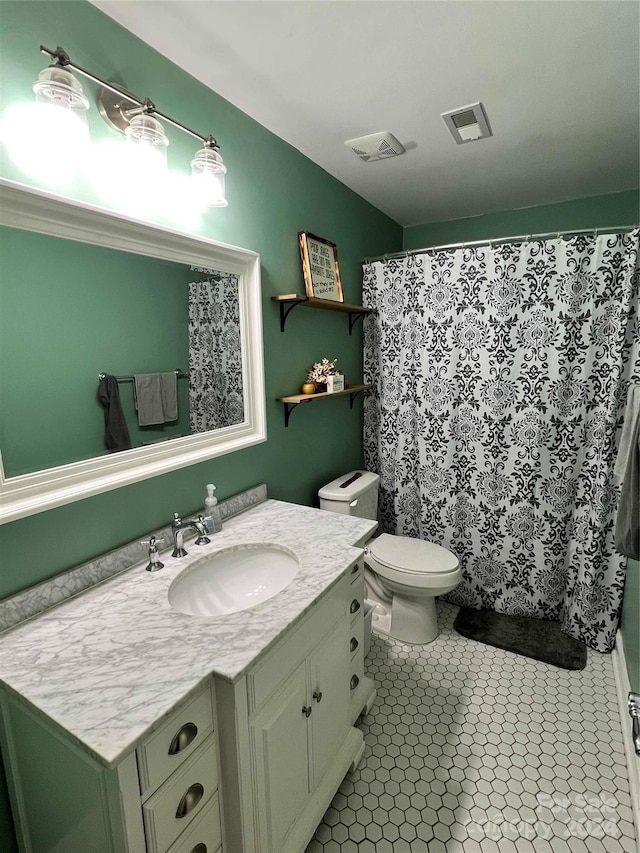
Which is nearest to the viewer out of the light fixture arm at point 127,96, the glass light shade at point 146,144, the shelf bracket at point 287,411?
the light fixture arm at point 127,96

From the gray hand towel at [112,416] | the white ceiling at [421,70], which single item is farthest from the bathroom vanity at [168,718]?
the white ceiling at [421,70]

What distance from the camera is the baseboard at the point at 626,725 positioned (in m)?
1.35

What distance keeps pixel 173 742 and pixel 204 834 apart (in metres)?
0.29

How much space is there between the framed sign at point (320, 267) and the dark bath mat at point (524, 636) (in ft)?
6.19

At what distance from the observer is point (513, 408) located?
221 centimetres

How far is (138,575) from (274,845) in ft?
2.53

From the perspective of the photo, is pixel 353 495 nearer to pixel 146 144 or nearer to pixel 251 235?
pixel 251 235

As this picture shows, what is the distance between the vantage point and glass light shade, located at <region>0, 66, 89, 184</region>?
951 mm

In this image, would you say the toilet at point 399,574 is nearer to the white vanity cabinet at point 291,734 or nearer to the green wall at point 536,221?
the white vanity cabinet at point 291,734

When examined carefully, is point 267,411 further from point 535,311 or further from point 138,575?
point 535,311

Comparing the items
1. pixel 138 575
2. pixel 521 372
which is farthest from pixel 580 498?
pixel 138 575

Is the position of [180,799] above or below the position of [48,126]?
below

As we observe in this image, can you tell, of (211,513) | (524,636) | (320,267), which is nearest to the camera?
(211,513)

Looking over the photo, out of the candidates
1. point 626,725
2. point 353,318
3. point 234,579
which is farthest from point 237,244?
point 626,725
